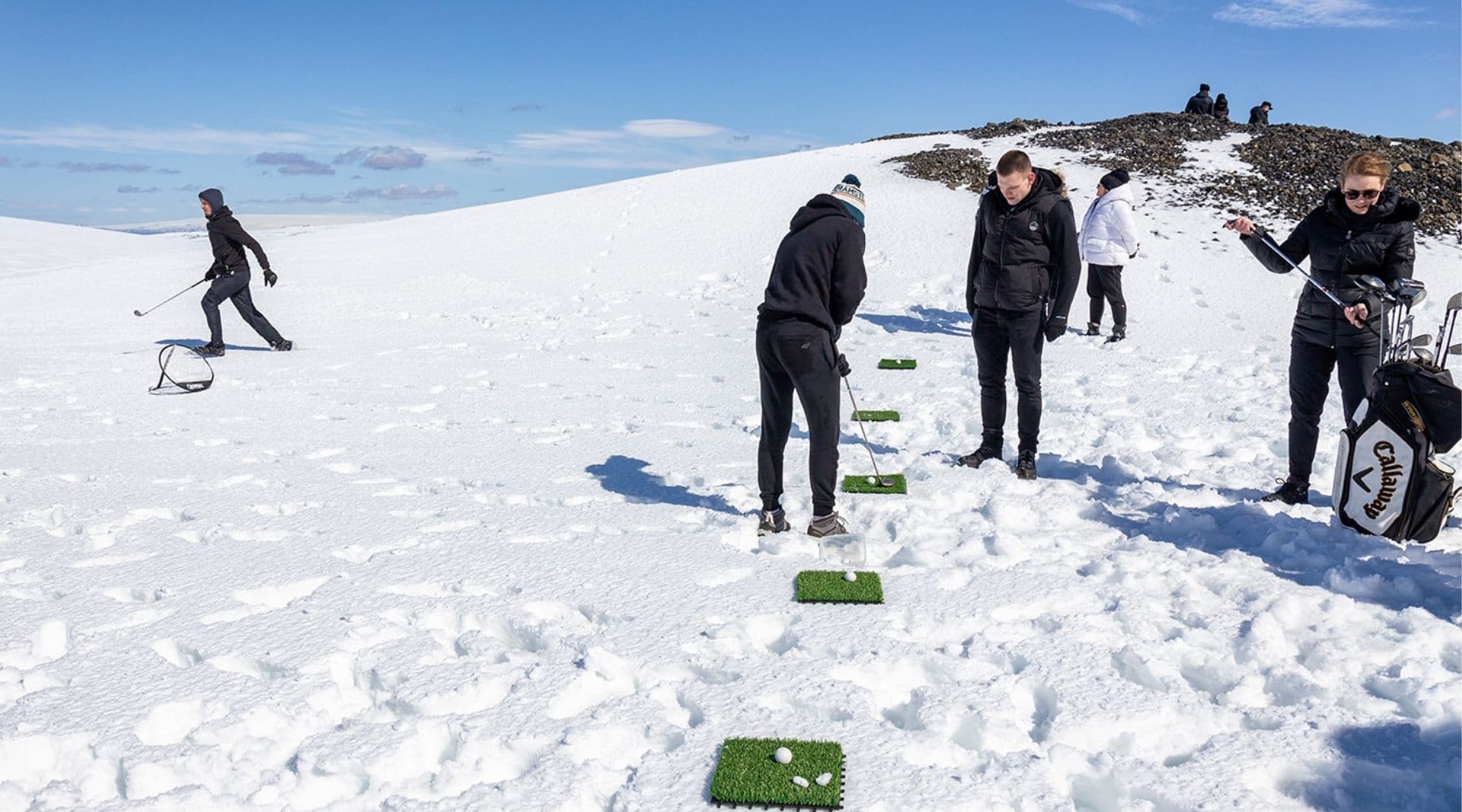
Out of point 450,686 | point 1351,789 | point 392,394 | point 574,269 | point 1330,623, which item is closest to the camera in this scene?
point 1351,789

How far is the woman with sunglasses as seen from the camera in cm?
466

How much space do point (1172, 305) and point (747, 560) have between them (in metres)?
10.1

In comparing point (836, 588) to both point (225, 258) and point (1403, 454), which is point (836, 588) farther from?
point (225, 258)

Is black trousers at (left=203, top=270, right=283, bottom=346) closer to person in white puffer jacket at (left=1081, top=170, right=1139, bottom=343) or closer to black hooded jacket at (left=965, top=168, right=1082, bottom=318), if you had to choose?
black hooded jacket at (left=965, top=168, right=1082, bottom=318)

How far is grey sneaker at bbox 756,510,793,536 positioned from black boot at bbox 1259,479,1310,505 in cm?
289

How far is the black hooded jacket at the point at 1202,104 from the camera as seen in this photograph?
26953 millimetres

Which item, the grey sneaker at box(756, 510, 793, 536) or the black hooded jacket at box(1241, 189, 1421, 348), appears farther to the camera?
the grey sneaker at box(756, 510, 793, 536)

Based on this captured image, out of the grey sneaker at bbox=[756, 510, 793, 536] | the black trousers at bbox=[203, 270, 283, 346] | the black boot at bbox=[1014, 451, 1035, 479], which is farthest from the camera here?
the black trousers at bbox=[203, 270, 283, 346]

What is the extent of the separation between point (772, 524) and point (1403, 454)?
10.2 ft

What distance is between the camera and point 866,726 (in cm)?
324

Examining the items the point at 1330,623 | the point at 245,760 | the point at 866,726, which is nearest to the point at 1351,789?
the point at 1330,623

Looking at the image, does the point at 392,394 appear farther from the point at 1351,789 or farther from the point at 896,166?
the point at 896,166

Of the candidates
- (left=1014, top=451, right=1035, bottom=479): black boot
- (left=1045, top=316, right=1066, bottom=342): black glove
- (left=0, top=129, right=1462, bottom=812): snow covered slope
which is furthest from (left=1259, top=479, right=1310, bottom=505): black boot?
(left=1045, top=316, right=1066, bottom=342): black glove

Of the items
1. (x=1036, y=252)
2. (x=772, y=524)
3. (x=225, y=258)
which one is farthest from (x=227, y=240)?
(x=1036, y=252)
